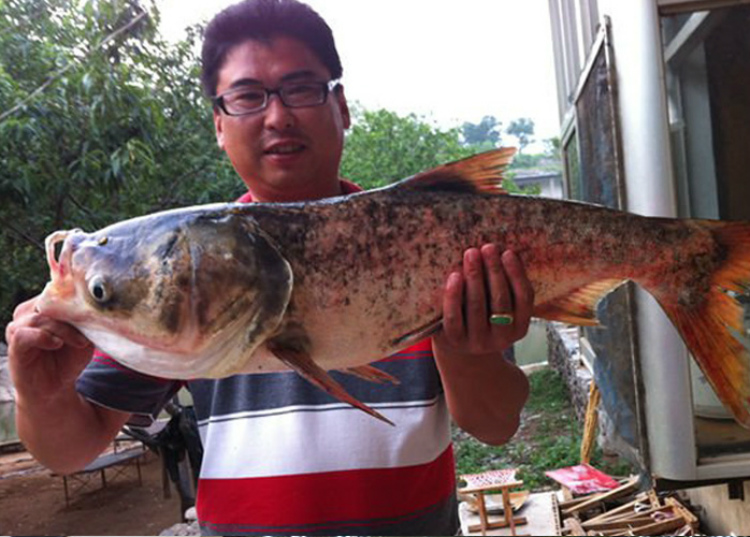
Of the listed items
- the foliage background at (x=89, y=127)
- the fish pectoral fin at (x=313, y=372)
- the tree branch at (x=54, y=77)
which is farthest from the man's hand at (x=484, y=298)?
the tree branch at (x=54, y=77)

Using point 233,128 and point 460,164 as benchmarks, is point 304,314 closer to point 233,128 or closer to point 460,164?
point 460,164

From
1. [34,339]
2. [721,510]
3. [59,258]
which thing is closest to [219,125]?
[59,258]

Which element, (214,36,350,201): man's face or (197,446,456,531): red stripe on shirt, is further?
(197,446,456,531): red stripe on shirt

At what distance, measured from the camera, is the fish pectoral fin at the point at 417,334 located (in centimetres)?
157

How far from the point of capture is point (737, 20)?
12.1 feet

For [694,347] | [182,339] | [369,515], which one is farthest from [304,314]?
[694,347]

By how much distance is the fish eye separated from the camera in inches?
54.2

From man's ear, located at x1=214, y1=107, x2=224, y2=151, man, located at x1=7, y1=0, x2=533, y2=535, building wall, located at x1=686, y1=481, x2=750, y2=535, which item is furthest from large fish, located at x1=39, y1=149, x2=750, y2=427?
building wall, located at x1=686, y1=481, x2=750, y2=535

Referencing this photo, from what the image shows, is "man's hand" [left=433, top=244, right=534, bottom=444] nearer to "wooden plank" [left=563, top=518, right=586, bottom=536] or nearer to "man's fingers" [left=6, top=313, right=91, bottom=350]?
"man's fingers" [left=6, top=313, right=91, bottom=350]

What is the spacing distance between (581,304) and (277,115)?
2.95 ft

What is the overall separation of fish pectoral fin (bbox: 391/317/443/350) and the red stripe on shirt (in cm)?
61

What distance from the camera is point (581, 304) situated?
1698mm

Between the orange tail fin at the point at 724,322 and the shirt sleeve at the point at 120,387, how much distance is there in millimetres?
1359

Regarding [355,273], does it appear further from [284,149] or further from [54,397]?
[54,397]
